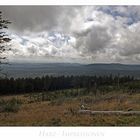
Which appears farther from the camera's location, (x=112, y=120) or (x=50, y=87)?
(x=50, y=87)

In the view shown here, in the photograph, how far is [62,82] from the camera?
15.6m

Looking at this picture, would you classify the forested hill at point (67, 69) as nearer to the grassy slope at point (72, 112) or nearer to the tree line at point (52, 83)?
the tree line at point (52, 83)

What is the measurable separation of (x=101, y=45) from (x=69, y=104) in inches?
113

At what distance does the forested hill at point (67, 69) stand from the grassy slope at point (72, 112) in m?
0.99

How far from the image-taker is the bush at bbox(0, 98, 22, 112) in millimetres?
15438

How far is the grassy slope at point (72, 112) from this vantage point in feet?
47.5

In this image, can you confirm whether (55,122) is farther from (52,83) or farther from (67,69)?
(67,69)

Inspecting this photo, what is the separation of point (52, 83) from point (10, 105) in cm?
203

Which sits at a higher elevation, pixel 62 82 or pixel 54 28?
pixel 54 28

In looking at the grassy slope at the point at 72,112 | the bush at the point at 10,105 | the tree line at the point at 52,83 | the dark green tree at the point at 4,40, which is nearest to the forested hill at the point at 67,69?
the tree line at the point at 52,83

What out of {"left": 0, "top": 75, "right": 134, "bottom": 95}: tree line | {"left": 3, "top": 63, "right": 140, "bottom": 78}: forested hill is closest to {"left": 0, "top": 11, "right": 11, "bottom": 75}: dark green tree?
{"left": 3, "top": 63, "right": 140, "bottom": 78}: forested hill

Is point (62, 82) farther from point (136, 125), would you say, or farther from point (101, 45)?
point (136, 125)

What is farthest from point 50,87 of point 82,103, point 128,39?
point 128,39

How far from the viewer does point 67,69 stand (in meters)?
15.5
